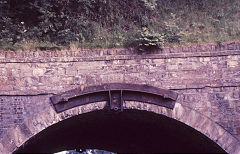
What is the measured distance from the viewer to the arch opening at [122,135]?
26.1ft

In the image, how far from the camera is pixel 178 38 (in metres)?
8.10

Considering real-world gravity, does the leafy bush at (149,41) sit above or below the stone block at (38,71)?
above

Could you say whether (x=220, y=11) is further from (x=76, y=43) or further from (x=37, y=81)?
(x=37, y=81)

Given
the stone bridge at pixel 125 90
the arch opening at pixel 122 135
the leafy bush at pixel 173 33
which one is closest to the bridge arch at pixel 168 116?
the stone bridge at pixel 125 90

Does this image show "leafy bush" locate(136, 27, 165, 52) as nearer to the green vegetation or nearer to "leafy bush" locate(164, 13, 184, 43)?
the green vegetation

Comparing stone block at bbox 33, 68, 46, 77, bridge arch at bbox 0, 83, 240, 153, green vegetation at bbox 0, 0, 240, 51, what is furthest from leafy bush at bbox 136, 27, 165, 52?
stone block at bbox 33, 68, 46, 77

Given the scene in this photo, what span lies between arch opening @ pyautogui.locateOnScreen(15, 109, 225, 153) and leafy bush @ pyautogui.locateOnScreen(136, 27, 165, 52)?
50.8 inches

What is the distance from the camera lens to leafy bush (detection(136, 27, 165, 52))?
7.76 metres

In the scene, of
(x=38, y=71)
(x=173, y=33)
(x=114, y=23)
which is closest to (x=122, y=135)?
(x=114, y=23)

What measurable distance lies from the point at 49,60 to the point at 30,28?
1190 millimetres

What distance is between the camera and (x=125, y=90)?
7523 mm

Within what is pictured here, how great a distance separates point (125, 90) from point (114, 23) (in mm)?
2073

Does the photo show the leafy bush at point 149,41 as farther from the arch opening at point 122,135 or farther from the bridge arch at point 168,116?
the arch opening at point 122,135

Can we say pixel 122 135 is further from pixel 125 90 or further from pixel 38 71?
pixel 38 71
